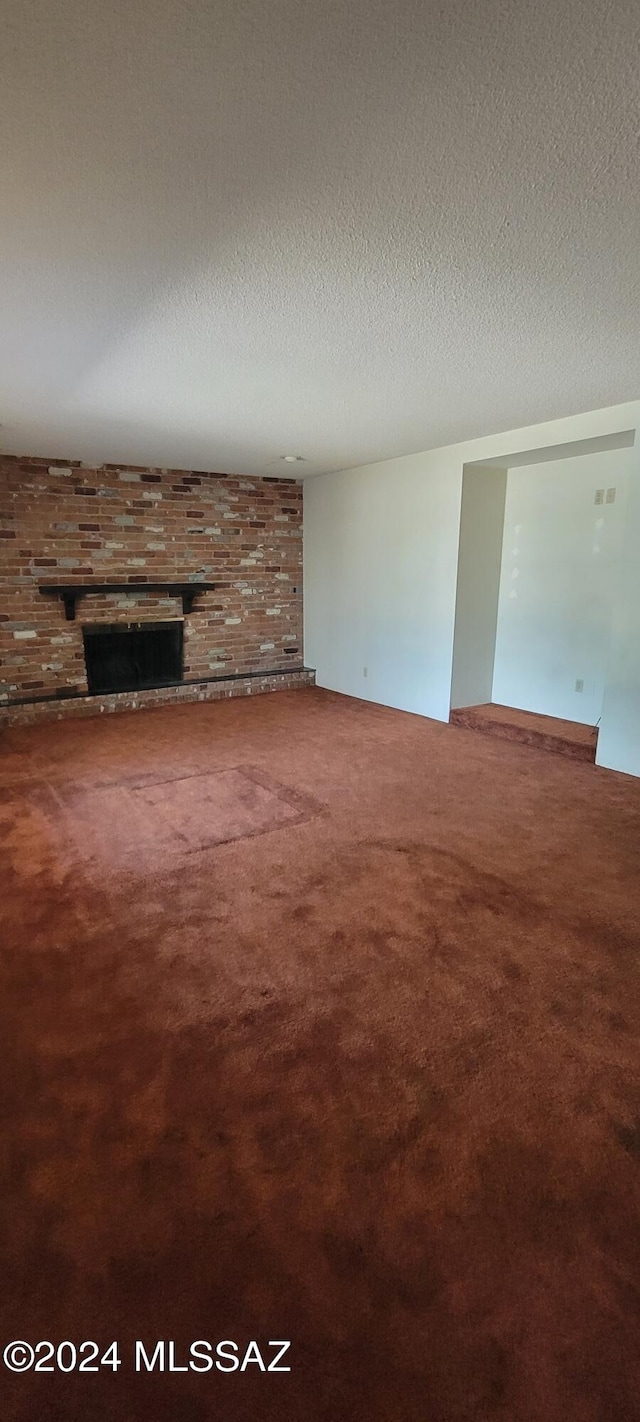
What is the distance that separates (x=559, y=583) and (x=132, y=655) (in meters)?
3.83

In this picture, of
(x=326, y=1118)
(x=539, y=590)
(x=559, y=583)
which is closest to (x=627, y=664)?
(x=559, y=583)

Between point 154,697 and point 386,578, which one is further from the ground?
point 386,578

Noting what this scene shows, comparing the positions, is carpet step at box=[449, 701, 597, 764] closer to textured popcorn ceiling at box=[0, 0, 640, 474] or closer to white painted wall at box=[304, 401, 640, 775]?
white painted wall at box=[304, 401, 640, 775]

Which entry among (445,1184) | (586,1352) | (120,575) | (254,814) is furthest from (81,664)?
(586,1352)

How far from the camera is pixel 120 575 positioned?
5.66 metres

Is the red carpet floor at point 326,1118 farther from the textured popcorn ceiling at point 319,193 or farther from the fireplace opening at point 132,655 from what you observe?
the fireplace opening at point 132,655

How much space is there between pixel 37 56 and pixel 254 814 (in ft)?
A: 9.30

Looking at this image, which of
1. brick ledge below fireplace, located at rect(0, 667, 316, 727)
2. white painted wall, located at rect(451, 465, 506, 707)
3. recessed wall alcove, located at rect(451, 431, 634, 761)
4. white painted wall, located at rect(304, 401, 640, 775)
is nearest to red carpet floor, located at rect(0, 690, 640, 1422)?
white painted wall, located at rect(304, 401, 640, 775)

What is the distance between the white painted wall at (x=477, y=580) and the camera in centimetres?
485

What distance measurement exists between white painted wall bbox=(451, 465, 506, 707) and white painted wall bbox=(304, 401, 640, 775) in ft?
0.24

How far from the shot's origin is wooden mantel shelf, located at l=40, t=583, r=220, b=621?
533 cm

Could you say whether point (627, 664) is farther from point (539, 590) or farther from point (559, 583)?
point (539, 590)

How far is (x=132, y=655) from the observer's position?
19.3ft

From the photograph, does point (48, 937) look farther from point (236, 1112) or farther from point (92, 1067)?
point (236, 1112)
